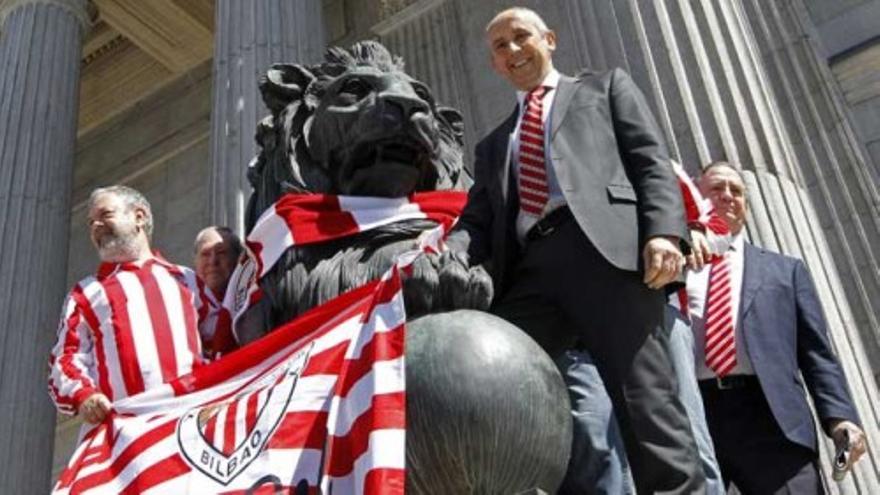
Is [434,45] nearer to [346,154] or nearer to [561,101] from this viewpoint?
[346,154]

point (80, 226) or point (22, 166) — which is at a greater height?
point (80, 226)

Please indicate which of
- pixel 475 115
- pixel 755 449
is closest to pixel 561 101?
pixel 755 449

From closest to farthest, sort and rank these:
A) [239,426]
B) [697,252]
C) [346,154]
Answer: [239,426]
[697,252]
[346,154]

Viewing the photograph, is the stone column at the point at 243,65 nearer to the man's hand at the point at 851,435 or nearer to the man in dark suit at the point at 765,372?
the man in dark suit at the point at 765,372

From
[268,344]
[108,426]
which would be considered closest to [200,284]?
[108,426]

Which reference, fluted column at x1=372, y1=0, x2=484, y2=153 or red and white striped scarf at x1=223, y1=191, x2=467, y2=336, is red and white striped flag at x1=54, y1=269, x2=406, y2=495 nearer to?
red and white striped scarf at x1=223, y1=191, x2=467, y2=336

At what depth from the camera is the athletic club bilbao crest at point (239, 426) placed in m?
3.22

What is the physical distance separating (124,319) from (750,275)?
104 inches

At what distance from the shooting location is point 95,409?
3.96m

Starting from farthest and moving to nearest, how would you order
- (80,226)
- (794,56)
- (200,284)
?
(80,226), (794,56), (200,284)

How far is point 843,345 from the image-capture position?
687 cm

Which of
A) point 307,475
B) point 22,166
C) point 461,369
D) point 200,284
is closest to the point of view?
point 461,369

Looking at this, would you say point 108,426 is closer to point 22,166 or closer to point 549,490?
point 549,490

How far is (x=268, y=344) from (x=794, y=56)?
24.7ft
